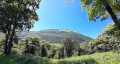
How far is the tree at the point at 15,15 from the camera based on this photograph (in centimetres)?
1284

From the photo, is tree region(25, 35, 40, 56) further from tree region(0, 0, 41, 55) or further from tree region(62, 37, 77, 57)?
tree region(62, 37, 77, 57)

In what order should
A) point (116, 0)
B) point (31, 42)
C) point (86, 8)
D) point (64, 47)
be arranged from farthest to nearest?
point (64, 47) → point (31, 42) → point (86, 8) → point (116, 0)

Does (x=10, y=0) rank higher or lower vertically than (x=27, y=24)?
higher

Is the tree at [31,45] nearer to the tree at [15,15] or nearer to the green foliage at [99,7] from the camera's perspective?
the tree at [15,15]

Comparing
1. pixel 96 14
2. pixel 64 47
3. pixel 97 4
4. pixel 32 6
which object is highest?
pixel 32 6

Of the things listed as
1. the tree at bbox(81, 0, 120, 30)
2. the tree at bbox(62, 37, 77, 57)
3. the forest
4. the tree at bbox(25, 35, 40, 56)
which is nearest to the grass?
the forest

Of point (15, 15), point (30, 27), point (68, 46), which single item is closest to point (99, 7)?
point (15, 15)

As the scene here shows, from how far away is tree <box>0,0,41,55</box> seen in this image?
12.8m

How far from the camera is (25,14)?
51.9 ft

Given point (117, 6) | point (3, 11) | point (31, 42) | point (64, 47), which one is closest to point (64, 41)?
point (64, 47)

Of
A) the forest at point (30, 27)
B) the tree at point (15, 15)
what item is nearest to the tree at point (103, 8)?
the forest at point (30, 27)

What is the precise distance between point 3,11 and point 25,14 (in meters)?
3.79

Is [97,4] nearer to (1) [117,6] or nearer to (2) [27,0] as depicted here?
(1) [117,6]

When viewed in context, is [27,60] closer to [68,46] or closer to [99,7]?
[99,7]
